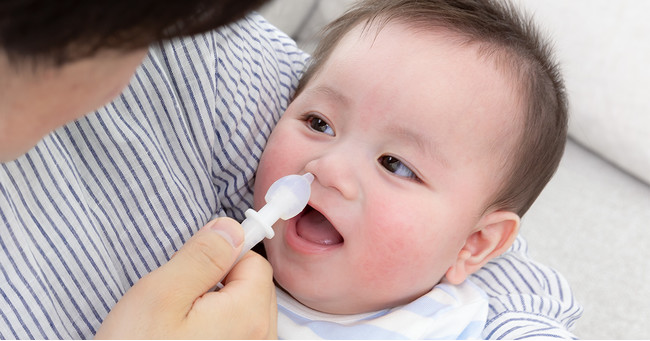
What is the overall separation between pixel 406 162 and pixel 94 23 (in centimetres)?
58

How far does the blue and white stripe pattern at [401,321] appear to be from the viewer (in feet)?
3.15

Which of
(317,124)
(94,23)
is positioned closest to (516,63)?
(317,124)

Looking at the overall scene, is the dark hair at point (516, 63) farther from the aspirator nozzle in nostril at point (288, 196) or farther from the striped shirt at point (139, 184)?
the aspirator nozzle in nostril at point (288, 196)

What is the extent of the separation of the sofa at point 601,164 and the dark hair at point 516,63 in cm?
47

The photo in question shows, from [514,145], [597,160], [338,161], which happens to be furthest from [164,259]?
[597,160]

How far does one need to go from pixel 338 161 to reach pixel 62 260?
1.17ft

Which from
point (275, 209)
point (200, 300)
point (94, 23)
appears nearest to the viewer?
point (94, 23)

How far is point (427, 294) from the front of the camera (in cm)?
103

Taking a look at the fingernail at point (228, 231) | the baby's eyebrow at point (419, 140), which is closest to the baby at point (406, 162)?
the baby's eyebrow at point (419, 140)

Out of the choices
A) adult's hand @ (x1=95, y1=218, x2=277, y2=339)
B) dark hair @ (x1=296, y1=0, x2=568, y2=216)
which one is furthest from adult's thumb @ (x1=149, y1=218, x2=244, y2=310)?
dark hair @ (x1=296, y1=0, x2=568, y2=216)

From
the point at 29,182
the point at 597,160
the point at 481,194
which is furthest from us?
the point at 597,160

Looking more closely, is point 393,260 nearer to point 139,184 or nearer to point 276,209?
point 276,209

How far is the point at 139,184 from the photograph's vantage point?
33.4 inches

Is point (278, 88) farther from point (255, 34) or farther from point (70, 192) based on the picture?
point (70, 192)
